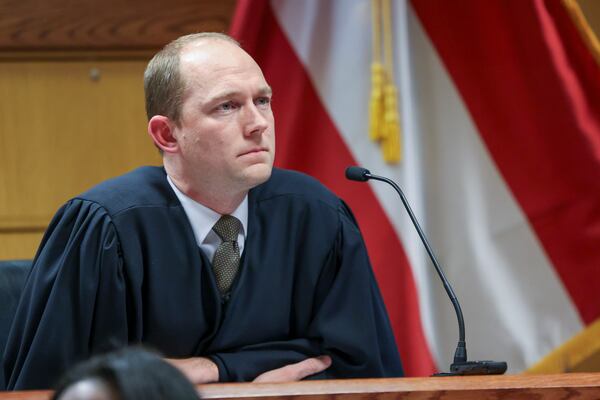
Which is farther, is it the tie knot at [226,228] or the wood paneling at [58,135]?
the wood paneling at [58,135]

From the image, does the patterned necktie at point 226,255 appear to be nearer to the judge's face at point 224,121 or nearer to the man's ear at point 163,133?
the judge's face at point 224,121

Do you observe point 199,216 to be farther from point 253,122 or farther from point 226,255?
point 253,122

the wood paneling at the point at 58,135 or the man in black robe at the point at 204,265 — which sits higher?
the wood paneling at the point at 58,135

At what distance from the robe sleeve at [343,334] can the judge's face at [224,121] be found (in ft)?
0.98

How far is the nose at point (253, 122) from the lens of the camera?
7.40 feet

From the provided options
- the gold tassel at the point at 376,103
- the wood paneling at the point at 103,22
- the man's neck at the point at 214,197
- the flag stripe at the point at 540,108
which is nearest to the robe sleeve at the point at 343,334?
the man's neck at the point at 214,197

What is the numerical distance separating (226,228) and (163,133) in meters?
0.25

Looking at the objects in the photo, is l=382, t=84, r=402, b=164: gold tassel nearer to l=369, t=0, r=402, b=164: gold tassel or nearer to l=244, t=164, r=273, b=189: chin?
l=369, t=0, r=402, b=164: gold tassel

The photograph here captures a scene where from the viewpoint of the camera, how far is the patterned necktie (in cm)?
234

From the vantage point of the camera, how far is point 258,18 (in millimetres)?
3178

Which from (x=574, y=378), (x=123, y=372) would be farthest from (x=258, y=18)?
(x=123, y=372)

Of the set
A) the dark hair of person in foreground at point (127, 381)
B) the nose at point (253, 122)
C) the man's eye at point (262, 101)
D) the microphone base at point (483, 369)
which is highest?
the man's eye at point (262, 101)

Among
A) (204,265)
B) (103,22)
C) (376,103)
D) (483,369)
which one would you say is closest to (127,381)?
(483,369)

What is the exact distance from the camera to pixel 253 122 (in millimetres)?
2260
